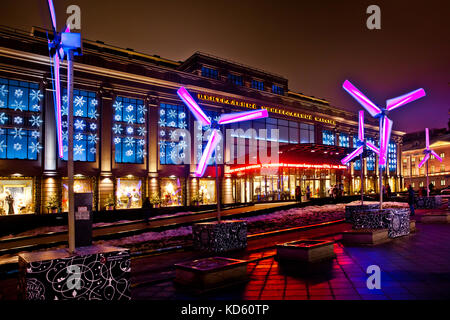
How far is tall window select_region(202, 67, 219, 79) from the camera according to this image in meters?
40.6

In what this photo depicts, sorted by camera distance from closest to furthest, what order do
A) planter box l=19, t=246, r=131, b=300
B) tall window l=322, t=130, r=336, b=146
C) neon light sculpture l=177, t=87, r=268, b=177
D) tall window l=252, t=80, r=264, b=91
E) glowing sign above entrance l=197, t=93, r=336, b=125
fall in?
planter box l=19, t=246, r=131, b=300 < neon light sculpture l=177, t=87, r=268, b=177 < glowing sign above entrance l=197, t=93, r=336, b=125 < tall window l=252, t=80, r=264, b=91 < tall window l=322, t=130, r=336, b=146

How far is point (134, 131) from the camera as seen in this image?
3406cm

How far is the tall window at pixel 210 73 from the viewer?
40609 millimetres

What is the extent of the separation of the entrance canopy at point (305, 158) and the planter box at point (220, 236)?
22.4m

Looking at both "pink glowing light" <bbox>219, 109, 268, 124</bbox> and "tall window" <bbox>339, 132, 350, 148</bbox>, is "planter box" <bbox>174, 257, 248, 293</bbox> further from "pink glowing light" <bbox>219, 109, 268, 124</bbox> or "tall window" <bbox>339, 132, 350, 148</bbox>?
"tall window" <bbox>339, 132, 350, 148</bbox>

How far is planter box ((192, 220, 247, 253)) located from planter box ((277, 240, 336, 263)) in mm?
2675

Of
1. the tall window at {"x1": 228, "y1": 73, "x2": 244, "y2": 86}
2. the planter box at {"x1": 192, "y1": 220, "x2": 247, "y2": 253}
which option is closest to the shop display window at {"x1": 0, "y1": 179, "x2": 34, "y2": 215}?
the planter box at {"x1": 192, "y1": 220, "x2": 247, "y2": 253}

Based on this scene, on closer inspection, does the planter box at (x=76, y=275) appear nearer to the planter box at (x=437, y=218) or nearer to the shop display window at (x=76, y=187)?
the planter box at (x=437, y=218)

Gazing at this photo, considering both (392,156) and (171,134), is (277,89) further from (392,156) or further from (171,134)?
(392,156)

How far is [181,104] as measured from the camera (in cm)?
3750

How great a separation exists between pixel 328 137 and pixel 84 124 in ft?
125
